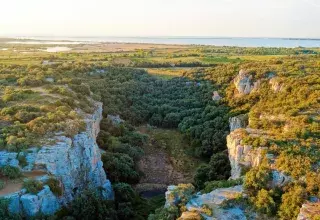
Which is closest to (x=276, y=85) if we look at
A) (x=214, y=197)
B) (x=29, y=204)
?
(x=214, y=197)

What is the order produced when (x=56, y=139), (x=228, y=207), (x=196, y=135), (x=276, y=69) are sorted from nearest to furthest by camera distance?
(x=228, y=207), (x=56, y=139), (x=196, y=135), (x=276, y=69)

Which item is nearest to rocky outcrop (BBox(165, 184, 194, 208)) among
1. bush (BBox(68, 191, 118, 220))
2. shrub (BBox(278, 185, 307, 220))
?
bush (BBox(68, 191, 118, 220))

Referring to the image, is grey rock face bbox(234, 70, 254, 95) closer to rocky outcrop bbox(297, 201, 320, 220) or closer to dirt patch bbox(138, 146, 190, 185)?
dirt patch bbox(138, 146, 190, 185)

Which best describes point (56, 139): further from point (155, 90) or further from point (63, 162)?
point (155, 90)

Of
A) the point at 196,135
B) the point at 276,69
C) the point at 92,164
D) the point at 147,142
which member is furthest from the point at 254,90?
the point at 92,164

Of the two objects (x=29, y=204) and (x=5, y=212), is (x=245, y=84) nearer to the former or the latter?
(x=29, y=204)

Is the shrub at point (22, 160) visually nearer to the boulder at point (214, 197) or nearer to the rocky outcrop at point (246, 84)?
the boulder at point (214, 197)

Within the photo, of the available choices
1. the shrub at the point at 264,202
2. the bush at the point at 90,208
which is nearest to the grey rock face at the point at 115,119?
the bush at the point at 90,208
